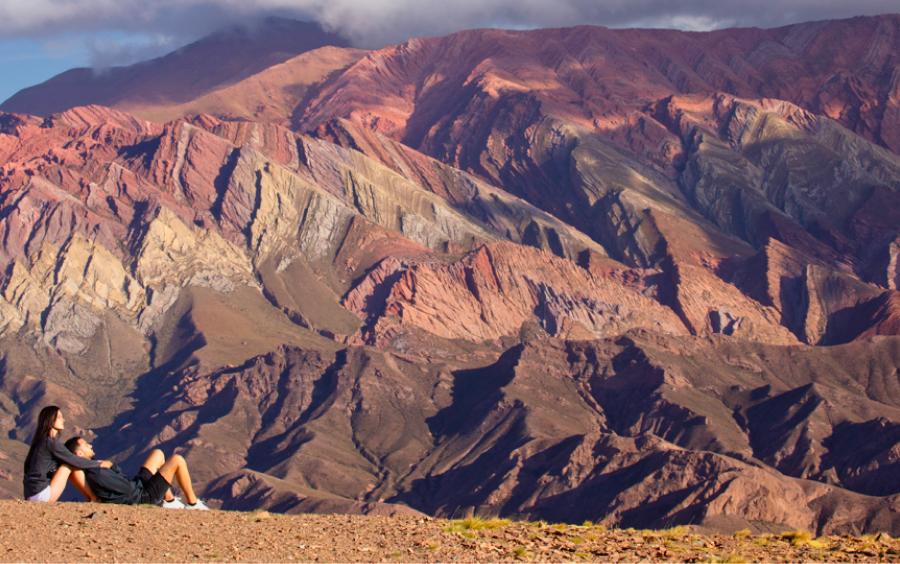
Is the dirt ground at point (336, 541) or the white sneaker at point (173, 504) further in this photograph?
the white sneaker at point (173, 504)

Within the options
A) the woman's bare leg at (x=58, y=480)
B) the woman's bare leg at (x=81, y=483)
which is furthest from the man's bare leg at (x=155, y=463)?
the woman's bare leg at (x=58, y=480)

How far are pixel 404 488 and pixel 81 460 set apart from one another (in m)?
159

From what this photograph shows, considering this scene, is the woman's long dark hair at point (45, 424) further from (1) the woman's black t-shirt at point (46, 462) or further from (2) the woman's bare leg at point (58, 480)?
(2) the woman's bare leg at point (58, 480)

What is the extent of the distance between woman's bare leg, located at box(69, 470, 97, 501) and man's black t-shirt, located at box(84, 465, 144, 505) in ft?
0.30

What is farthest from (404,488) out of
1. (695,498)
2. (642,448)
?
(695,498)

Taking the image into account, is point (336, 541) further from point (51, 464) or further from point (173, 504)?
point (51, 464)

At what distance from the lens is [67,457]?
112 ft

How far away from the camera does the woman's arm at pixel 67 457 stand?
3412cm

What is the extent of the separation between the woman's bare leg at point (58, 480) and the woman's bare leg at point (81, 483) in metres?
0.12

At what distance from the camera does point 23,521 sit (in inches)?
1318

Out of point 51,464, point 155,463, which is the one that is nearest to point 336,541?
point 155,463

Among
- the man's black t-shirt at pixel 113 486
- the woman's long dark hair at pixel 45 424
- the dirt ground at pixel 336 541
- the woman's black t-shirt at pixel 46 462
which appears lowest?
the dirt ground at pixel 336 541

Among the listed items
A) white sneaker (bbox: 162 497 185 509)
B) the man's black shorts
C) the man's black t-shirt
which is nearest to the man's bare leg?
the man's black shorts

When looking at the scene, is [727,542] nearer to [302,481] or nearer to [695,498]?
[695,498]
